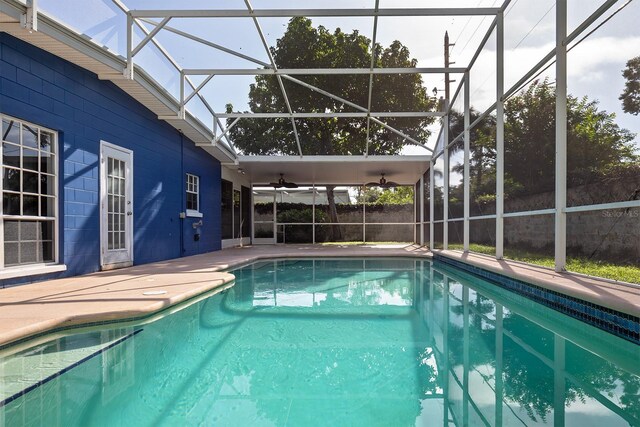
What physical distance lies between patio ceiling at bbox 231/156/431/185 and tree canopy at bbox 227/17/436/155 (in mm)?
1036

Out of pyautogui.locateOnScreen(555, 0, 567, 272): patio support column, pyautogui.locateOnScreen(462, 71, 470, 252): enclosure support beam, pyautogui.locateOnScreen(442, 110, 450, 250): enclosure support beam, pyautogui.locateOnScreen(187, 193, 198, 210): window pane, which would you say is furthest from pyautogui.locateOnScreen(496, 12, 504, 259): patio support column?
pyautogui.locateOnScreen(187, 193, 198, 210): window pane

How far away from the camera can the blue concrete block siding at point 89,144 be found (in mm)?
4441

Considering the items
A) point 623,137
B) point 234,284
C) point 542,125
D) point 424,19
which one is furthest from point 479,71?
point 234,284

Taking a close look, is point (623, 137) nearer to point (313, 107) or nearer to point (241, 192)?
point (313, 107)

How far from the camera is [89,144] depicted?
5559 millimetres

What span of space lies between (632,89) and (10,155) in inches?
236

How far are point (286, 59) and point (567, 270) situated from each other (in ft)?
34.1

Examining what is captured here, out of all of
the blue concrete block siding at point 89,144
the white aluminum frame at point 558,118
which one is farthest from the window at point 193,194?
the white aluminum frame at point 558,118

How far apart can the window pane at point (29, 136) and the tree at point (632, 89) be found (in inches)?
234

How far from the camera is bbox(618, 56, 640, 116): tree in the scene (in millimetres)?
3656

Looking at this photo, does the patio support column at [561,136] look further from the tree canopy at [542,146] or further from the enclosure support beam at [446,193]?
the enclosure support beam at [446,193]

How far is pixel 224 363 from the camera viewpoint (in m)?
2.51

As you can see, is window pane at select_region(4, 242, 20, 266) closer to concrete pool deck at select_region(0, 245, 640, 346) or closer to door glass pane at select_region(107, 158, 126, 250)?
concrete pool deck at select_region(0, 245, 640, 346)

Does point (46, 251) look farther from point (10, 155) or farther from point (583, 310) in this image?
point (583, 310)
